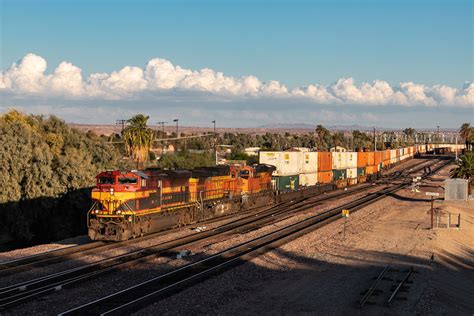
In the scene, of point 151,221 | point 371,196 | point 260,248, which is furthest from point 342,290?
point 371,196

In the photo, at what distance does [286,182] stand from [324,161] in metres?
10.7

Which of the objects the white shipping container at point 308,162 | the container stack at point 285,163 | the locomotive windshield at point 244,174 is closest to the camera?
the locomotive windshield at point 244,174

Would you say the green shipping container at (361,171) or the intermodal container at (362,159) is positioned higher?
the intermodal container at (362,159)

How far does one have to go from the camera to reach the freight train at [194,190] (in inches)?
1083

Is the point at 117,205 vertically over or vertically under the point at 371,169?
over

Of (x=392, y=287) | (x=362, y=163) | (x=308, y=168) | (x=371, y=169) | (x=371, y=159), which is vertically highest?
(x=308, y=168)

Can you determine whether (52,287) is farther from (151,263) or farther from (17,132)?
(17,132)

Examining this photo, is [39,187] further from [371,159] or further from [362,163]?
[371,159]

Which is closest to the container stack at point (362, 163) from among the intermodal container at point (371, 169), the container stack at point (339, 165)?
the intermodal container at point (371, 169)

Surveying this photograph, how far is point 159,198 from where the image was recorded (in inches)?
1196

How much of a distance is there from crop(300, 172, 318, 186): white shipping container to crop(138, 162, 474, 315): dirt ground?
18997mm

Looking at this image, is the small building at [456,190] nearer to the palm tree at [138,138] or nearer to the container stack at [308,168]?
the container stack at [308,168]

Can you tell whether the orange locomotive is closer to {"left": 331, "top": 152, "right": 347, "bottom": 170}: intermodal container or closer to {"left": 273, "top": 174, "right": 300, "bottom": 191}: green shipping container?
{"left": 273, "top": 174, "right": 300, "bottom": 191}: green shipping container

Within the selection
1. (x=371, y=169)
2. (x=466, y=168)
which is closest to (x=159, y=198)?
(x=466, y=168)
